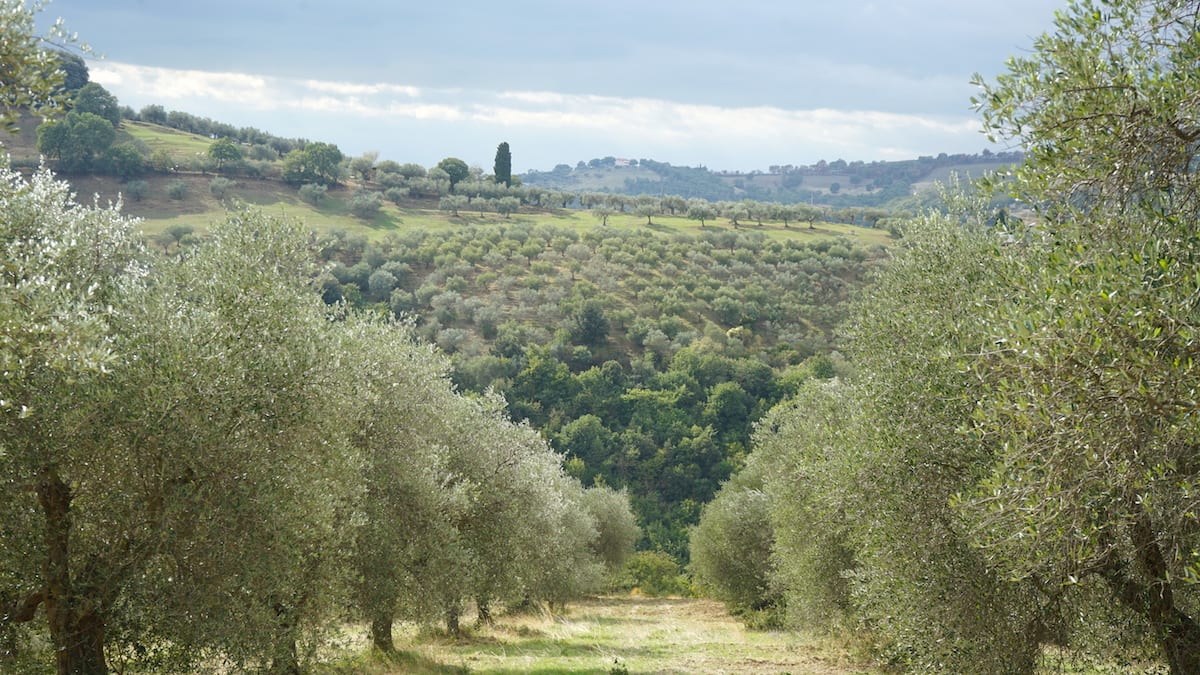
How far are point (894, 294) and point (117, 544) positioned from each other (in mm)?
14813

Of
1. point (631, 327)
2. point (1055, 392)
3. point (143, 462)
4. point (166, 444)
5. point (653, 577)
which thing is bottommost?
point (653, 577)

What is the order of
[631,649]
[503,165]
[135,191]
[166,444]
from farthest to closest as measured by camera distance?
[503,165] < [135,191] < [631,649] < [166,444]

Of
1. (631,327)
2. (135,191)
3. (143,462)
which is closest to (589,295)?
(631,327)

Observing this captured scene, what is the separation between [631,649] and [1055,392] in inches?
900

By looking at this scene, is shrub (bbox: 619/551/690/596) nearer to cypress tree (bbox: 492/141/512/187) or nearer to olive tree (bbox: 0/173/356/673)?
olive tree (bbox: 0/173/356/673)

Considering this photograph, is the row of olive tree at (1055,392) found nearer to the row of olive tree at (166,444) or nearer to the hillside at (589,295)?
the row of olive tree at (166,444)

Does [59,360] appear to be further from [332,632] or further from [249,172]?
[249,172]

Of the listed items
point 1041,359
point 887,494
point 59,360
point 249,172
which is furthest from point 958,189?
point 249,172

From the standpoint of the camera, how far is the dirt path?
2250 centimetres

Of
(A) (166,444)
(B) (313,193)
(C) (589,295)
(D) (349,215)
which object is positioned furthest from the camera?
(B) (313,193)

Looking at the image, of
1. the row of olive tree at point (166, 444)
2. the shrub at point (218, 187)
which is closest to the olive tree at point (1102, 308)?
the row of olive tree at point (166, 444)

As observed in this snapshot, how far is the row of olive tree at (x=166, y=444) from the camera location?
1080 cm

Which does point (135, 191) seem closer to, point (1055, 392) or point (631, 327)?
point (631, 327)

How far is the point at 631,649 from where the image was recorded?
1097 inches
